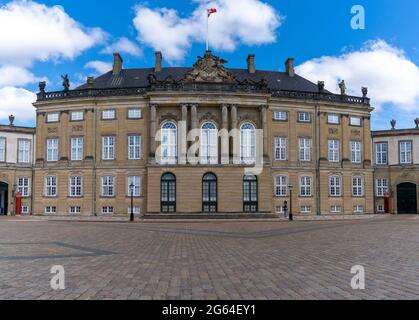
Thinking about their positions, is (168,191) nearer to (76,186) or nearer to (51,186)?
(76,186)

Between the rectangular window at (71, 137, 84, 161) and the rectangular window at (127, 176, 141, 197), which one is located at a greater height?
the rectangular window at (71, 137, 84, 161)

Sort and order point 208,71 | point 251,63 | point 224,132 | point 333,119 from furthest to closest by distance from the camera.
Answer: point 251,63
point 333,119
point 208,71
point 224,132

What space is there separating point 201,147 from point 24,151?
22.5 m

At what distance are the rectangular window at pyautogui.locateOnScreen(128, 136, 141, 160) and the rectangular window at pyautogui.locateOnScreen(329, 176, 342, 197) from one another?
869 inches

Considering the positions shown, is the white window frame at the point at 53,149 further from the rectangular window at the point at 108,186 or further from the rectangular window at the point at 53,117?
the rectangular window at the point at 108,186

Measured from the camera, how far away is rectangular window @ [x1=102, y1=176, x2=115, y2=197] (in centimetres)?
4650

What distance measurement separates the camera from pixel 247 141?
46.6 metres

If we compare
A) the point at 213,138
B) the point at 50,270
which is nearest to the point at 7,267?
the point at 50,270

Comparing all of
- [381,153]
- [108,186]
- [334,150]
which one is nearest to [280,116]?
[334,150]

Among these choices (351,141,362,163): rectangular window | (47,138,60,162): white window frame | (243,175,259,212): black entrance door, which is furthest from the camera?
(351,141,362,163): rectangular window

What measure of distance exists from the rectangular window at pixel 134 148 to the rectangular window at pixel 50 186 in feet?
29.7

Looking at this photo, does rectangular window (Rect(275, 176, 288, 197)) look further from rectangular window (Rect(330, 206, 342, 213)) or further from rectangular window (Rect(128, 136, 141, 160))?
rectangular window (Rect(128, 136, 141, 160))

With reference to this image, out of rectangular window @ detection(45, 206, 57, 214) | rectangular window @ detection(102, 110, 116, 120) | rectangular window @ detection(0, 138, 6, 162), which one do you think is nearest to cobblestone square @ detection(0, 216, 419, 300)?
rectangular window @ detection(102, 110, 116, 120)

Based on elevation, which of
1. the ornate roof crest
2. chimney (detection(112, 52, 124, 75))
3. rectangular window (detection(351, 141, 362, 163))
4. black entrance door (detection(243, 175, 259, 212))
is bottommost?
black entrance door (detection(243, 175, 259, 212))
